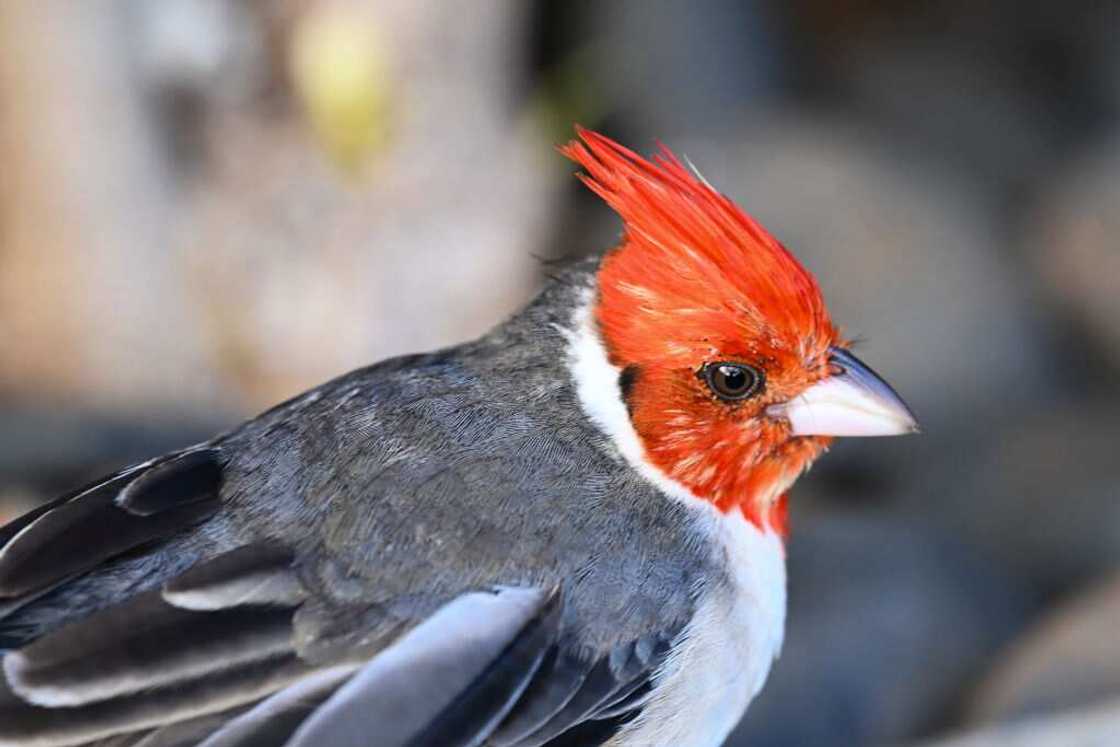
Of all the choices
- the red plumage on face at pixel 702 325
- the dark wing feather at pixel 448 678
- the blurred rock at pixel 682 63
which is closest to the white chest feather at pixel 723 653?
the red plumage on face at pixel 702 325

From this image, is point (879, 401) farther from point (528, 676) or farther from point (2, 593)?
point (2, 593)

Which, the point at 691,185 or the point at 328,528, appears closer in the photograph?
the point at 328,528

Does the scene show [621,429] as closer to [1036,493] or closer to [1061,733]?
[1061,733]

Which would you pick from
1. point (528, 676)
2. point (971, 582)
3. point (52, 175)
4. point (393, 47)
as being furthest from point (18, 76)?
point (971, 582)

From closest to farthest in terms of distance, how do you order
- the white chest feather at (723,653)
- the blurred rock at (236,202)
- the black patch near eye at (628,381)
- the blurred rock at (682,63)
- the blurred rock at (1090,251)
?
the white chest feather at (723,653), the black patch near eye at (628,381), the blurred rock at (236,202), the blurred rock at (1090,251), the blurred rock at (682,63)

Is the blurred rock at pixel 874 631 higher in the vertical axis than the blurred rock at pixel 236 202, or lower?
lower

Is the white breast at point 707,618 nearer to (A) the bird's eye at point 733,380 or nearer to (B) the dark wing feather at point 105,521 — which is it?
(A) the bird's eye at point 733,380

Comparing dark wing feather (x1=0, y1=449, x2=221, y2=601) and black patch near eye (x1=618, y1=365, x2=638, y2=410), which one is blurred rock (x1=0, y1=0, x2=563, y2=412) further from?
black patch near eye (x1=618, y1=365, x2=638, y2=410)

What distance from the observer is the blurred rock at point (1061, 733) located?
2.82m

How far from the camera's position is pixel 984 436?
5.06 meters

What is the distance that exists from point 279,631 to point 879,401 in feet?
3.13

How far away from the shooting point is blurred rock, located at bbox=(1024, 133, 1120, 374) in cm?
541

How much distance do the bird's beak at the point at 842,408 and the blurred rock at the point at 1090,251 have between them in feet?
10.7

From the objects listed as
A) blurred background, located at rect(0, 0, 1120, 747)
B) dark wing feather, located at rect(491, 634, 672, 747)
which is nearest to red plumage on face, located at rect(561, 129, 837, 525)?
dark wing feather, located at rect(491, 634, 672, 747)
